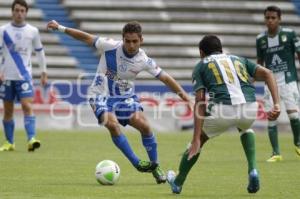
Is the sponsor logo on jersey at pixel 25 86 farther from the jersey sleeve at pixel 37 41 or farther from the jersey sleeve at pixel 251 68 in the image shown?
the jersey sleeve at pixel 251 68

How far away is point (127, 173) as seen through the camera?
36.3 ft

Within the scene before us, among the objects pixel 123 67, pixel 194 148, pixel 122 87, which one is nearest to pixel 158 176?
pixel 122 87

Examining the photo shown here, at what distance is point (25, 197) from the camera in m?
8.25

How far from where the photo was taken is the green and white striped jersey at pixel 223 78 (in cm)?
863

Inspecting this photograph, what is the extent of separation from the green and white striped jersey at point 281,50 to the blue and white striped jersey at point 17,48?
359cm

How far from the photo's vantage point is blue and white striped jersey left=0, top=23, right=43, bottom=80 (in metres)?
14.5

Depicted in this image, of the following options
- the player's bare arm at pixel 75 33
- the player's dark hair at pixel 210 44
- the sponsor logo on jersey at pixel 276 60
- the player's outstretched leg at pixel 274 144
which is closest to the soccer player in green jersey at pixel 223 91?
the player's dark hair at pixel 210 44

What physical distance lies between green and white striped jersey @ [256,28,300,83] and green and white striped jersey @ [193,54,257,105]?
5.12 meters

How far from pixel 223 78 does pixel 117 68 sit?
184cm

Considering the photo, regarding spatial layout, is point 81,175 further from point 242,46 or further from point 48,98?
point 242,46

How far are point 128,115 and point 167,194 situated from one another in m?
1.59

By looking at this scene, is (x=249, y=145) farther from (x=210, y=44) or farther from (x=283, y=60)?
(x=283, y=60)

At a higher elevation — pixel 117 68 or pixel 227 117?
pixel 117 68

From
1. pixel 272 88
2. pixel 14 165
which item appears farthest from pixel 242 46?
pixel 272 88
